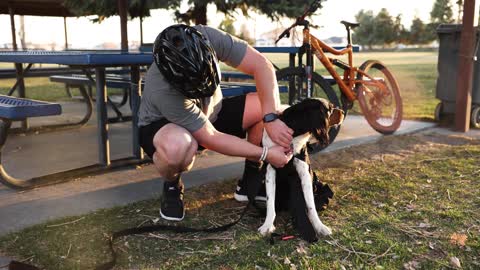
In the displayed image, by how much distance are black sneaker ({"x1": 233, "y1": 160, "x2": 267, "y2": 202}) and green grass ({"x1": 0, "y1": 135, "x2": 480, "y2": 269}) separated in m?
0.07

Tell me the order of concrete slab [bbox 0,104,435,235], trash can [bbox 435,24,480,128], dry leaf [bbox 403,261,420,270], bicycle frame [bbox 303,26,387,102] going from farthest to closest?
trash can [bbox 435,24,480,128] < bicycle frame [bbox 303,26,387,102] < concrete slab [bbox 0,104,435,235] < dry leaf [bbox 403,261,420,270]

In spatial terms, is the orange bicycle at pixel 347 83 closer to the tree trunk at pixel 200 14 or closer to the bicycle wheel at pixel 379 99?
the bicycle wheel at pixel 379 99

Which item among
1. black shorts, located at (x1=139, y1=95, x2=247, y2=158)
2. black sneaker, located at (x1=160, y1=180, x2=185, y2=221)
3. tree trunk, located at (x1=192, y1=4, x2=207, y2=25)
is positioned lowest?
black sneaker, located at (x1=160, y1=180, x2=185, y2=221)

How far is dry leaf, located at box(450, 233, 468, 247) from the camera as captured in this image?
103 inches

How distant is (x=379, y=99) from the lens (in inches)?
A: 216

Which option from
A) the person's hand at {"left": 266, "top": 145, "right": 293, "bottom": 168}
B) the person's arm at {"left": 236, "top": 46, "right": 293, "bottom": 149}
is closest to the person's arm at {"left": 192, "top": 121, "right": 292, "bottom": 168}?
the person's hand at {"left": 266, "top": 145, "right": 293, "bottom": 168}

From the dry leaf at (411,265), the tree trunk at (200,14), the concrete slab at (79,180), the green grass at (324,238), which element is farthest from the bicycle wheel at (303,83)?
the tree trunk at (200,14)

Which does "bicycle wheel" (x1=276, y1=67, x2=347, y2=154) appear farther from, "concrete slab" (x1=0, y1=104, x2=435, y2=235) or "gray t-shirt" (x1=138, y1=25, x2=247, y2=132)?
"gray t-shirt" (x1=138, y1=25, x2=247, y2=132)

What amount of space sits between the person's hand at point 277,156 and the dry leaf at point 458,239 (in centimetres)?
101

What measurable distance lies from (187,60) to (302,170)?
0.88 meters

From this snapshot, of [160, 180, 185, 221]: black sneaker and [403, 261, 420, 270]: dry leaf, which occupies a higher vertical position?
[160, 180, 185, 221]: black sneaker

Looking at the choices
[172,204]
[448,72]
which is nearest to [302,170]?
[172,204]

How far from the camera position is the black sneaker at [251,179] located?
294 centimetres

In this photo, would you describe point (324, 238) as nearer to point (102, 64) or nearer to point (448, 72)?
point (102, 64)
